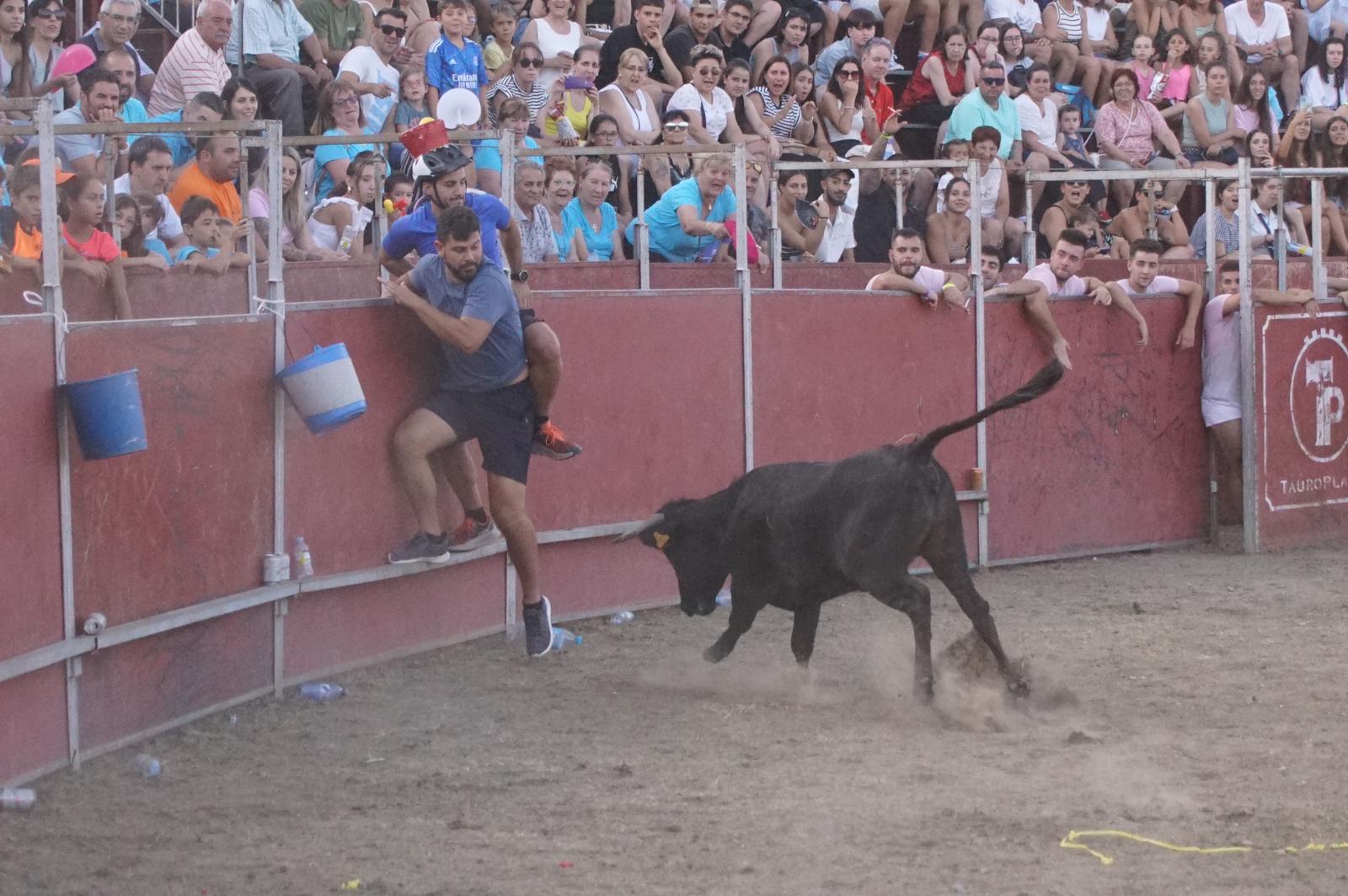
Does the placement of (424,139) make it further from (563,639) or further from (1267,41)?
(1267,41)

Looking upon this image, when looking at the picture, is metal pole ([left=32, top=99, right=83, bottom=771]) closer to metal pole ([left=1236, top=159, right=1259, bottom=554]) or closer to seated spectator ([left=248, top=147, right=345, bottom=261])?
seated spectator ([left=248, top=147, right=345, bottom=261])

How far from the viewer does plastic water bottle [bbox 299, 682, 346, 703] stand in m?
7.59

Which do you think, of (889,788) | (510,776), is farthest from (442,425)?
(889,788)

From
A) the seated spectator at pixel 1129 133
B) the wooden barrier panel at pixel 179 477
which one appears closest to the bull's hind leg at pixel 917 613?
the wooden barrier panel at pixel 179 477

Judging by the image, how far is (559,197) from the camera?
37.9ft

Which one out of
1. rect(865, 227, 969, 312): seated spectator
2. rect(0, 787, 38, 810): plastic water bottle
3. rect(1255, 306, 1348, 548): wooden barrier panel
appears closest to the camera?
rect(0, 787, 38, 810): plastic water bottle

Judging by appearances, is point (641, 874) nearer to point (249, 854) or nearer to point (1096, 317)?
point (249, 854)

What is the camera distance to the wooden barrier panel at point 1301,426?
11992mm

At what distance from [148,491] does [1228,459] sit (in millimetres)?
7813

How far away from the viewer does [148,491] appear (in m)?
6.80

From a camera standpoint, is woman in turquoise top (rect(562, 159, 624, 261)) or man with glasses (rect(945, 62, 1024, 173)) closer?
woman in turquoise top (rect(562, 159, 624, 261))

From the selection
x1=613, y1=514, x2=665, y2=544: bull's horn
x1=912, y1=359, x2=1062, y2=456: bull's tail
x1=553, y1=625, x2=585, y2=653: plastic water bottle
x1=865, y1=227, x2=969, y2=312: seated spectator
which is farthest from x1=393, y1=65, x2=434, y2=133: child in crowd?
x1=912, y1=359, x2=1062, y2=456: bull's tail

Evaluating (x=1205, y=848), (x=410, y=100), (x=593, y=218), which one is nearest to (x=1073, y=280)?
(x=593, y=218)

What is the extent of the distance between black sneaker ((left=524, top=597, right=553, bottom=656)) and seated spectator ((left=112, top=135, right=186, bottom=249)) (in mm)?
2307
